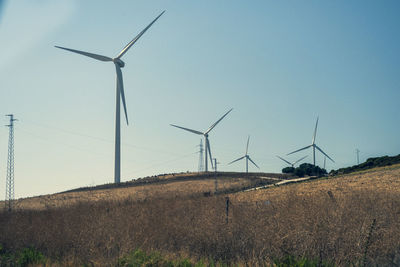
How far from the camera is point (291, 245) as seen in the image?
14320 mm

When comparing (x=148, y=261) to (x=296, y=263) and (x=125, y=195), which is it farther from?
(x=125, y=195)

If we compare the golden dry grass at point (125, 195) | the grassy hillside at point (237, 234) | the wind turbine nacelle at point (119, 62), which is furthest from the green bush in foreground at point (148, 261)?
the wind turbine nacelle at point (119, 62)

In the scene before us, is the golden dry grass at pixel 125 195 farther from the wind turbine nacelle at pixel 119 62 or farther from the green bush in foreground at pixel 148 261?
the green bush in foreground at pixel 148 261

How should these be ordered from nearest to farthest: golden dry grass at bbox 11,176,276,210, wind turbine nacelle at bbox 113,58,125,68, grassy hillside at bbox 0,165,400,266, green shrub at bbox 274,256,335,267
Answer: green shrub at bbox 274,256,335,267, grassy hillside at bbox 0,165,400,266, golden dry grass at bbox 11,176,276,210, wind turbine nacelle at bbox 113,58,125,68

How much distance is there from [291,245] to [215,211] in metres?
7.44

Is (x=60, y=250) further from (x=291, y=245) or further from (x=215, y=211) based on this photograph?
(x=291, y=245)

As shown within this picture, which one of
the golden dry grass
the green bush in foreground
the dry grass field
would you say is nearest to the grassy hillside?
the green bush in foreground

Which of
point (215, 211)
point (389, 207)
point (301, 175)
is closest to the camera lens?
point (389, 207)

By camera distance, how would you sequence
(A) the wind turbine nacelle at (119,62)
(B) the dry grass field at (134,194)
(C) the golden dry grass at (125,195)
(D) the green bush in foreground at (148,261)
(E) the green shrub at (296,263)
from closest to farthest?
(E) the green shrub at (296,263) → (D) the green bush in foreground at (148,261) → (C) the golden dry grass at (125,195) → (B) the dry grass field at (134,194) → (A) the wind turbine nacelle at (119,62)

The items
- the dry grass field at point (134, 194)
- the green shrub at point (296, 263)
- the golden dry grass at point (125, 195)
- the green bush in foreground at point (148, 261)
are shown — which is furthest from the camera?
the dry grass field at point (134, 194)

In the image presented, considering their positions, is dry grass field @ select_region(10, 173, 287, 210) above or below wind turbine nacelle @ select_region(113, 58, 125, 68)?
below

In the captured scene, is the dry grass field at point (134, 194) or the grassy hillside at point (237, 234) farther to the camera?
the dry grass field at point (134, 194)

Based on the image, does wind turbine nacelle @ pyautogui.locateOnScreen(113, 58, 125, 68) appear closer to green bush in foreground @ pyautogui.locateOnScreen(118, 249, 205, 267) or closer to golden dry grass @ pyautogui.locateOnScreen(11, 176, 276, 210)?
golden dry grass @ pyautogui.locateOnScreen(11, 176, 276, 210)

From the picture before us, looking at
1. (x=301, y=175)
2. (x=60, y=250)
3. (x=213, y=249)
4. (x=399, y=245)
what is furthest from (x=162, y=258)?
(x=301, y=175)
